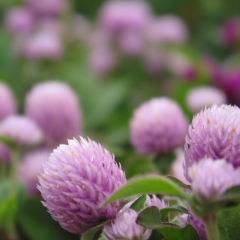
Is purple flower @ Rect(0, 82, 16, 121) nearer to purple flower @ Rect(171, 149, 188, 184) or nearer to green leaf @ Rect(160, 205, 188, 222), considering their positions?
purple flower @ Rect(171, 149, 188, 184)

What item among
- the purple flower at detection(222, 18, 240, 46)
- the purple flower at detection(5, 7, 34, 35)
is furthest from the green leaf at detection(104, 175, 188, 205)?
the purple flower at detection(5, 7, 34, 35)

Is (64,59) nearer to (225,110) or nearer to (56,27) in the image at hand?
(56,27)

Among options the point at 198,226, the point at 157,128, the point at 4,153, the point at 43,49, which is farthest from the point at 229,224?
the point at 43,49

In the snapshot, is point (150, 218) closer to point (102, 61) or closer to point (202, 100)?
point (202, 100)

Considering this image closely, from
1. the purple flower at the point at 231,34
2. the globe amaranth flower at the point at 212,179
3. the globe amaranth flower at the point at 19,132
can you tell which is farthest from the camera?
the purple flower at the point at 231,34

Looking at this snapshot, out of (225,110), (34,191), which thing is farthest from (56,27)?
(225,110)

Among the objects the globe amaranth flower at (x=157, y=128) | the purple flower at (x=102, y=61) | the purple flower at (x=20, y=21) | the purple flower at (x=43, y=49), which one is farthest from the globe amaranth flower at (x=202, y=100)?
the purple flower at (x=20, y=21)

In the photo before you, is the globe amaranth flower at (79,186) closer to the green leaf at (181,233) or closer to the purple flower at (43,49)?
the green leaf at (181,233)
